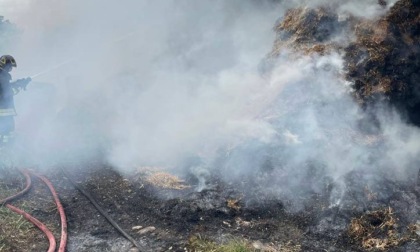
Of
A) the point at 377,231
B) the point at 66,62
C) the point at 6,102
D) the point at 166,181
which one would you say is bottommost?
the point at 377,231

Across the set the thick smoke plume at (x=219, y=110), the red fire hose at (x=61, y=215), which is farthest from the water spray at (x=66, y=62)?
the red fire hose at (x=61, y=215)

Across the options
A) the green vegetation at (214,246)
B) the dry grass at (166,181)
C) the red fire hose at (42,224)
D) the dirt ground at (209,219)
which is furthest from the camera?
the dry grass at (166,181)

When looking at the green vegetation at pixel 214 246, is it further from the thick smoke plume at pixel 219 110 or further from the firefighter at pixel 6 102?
the firefighter at pixel 6 102

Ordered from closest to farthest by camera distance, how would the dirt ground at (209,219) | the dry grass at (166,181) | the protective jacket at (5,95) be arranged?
1. the dirt ground at (209,219)
2. the dry grass at (166,181)
3. the protective jacket at (5,95)

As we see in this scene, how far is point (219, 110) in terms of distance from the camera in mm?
10766

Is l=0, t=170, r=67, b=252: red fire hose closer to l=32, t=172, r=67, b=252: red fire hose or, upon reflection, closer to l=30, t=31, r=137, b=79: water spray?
l=32, t=172, r=67, b=252: red fire hose

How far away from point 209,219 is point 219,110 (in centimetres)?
416

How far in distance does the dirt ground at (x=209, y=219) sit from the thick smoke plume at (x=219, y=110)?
0.56 metres

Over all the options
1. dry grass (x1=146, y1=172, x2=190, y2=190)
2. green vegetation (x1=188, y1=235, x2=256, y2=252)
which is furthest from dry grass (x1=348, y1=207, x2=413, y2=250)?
dry grass (x1=146, y1=172, x2=190, y2=190)

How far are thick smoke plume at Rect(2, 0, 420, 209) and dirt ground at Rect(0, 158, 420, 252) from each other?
1.82ft

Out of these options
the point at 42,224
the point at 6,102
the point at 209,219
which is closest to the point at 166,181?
the point at 209,219

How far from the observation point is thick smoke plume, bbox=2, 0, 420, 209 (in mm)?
8711

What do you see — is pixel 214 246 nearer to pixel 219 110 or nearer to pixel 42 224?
pixel 42 224

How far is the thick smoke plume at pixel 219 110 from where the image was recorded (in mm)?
8711
